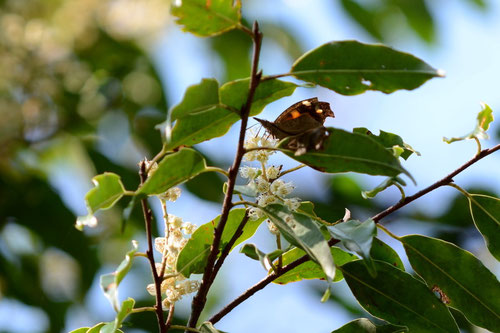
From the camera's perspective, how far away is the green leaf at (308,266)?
102cm

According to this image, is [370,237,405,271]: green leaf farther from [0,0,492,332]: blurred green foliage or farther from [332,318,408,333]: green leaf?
[0,0,492,332]: blurred green foliage

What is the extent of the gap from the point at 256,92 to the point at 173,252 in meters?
0.28

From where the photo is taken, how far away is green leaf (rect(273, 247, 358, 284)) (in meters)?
1.02

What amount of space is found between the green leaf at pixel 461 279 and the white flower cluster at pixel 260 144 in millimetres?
293

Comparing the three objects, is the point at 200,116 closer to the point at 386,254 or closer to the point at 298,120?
the point at 298,120

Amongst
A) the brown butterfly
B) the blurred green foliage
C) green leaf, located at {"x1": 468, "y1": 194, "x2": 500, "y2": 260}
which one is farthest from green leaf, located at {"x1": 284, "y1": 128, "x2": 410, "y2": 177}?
the blurred green foliage

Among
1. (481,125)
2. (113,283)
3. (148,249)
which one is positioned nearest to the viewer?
(113,283)

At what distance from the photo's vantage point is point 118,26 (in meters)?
2.78

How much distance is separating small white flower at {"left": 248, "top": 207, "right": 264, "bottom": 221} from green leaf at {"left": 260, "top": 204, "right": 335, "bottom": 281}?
45 mm

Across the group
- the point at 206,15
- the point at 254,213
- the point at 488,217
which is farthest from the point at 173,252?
the point at 488,217

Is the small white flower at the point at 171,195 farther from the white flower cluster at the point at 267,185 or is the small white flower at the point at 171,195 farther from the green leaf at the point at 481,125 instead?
the green leaf at the point at 481,125

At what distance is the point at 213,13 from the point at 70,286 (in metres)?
1.80

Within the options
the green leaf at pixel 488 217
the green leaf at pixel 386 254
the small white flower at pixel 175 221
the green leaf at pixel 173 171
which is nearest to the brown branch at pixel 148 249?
the green leaf at pixel 173 171

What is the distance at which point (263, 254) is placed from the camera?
2.64 feet
